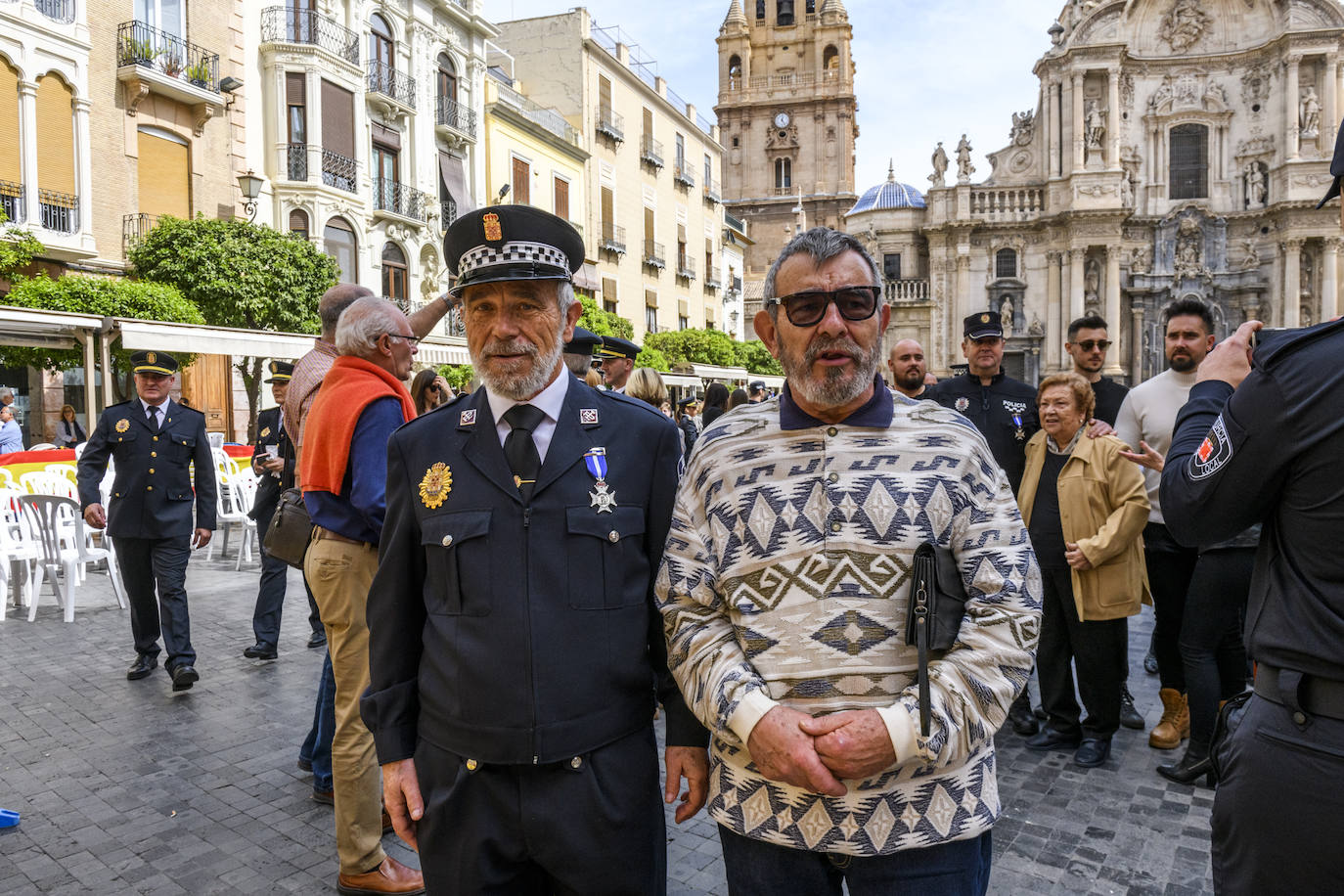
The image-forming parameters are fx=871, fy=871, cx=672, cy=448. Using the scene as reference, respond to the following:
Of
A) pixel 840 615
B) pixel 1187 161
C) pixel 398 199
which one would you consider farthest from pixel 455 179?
pixel 1187 161

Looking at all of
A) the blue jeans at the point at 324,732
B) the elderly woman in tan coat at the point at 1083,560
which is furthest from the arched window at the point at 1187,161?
the blue jeans at the point at 324,732

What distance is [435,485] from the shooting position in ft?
6.97

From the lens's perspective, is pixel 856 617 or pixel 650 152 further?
pixel 650 152

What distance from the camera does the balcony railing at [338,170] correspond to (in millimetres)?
19734

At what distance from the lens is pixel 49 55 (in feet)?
50.3

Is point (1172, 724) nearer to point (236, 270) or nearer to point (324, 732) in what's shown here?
point (324, 732)

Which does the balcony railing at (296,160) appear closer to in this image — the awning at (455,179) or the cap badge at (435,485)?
the awning at (455,179)

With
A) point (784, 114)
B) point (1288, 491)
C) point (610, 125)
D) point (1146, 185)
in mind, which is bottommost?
point (1288, 491)

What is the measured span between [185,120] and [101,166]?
2.13 metres

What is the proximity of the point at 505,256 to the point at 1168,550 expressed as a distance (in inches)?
162

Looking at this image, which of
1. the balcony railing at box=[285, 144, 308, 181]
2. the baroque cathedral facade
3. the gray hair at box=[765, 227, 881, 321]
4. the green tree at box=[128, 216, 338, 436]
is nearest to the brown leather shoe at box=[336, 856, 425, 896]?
the gray hair at box=[765, 227, 881, 321]

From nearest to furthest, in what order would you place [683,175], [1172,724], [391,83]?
[1172,724] → [391,83] → [683,175]

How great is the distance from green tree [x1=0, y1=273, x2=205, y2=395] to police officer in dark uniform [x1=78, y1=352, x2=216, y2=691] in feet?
28.6

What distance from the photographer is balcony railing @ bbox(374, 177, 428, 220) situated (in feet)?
71.7
